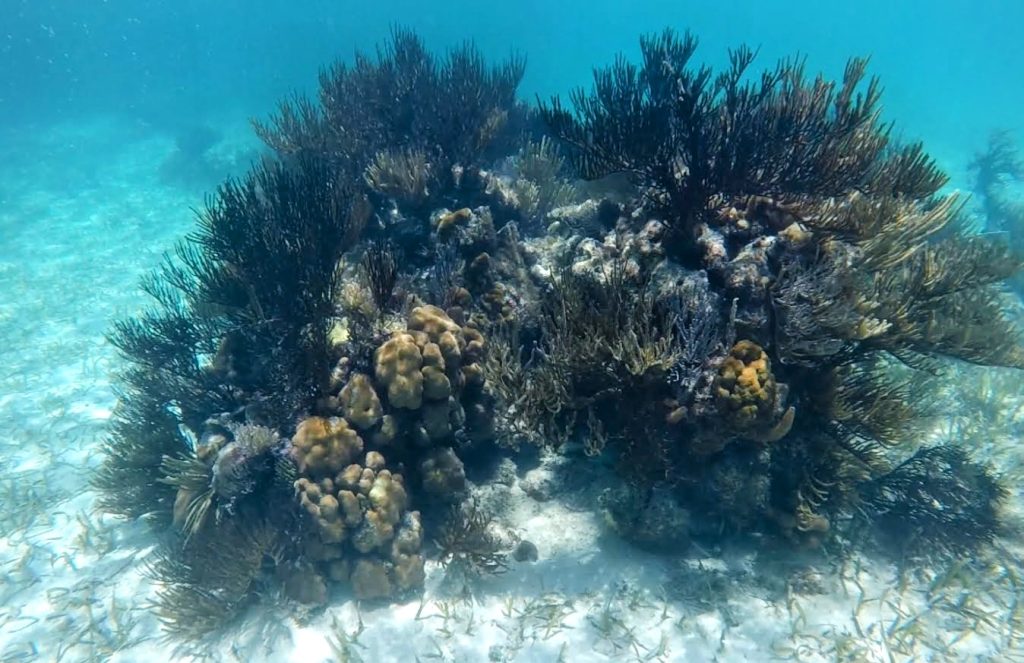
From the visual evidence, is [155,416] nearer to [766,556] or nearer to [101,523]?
[101,523]

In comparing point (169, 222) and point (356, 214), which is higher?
point (169, 222)

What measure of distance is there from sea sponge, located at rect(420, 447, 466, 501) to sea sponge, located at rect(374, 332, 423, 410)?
1.98 ft

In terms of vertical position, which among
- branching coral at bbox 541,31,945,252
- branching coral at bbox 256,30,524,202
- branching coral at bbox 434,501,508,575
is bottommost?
branching coral at bbox 434,501,508,575

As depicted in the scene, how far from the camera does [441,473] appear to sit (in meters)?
5.17

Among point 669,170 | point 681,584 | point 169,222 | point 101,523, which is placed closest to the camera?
point 681,584

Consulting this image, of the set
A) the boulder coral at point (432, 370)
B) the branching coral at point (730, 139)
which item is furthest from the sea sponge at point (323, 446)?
the branching coral at point (730, 139)

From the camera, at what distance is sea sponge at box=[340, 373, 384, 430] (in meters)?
4.87

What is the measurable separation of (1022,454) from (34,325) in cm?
1999

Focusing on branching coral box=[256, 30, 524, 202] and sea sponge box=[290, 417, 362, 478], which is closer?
sea sponge box=[290, 417, 362, 478]

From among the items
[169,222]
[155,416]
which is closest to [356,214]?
[155,416]

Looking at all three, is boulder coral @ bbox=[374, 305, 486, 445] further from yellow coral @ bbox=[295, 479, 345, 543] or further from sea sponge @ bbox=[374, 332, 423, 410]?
yellow coral @ bbox=[295, 479, 345, 543]

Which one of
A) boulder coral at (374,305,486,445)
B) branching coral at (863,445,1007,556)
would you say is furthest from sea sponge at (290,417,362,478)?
branching coral at (863,445,1007,556)

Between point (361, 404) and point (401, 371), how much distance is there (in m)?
0.47

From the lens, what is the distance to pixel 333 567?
5.09 metres
